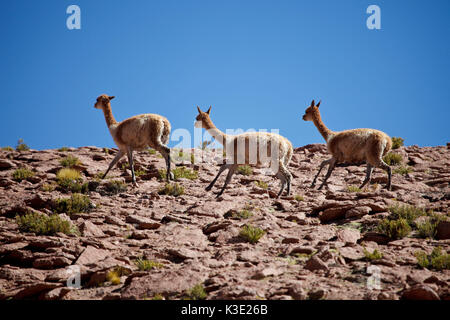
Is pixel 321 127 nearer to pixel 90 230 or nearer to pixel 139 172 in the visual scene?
pixel 139 172

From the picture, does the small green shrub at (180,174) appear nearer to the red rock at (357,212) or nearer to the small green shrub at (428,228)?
the red rock at (357,212)

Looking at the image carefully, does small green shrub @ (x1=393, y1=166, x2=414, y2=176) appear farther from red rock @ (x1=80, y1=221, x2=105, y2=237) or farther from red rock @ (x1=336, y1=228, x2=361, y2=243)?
red rock @ (x1=80, y1=221, x2=105, y2=237)

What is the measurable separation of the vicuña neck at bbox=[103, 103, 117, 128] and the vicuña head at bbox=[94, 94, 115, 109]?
16 cm

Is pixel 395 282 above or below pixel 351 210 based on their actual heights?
below

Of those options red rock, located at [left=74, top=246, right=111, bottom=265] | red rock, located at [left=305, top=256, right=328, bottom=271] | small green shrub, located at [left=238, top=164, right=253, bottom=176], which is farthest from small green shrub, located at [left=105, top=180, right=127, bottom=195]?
red rock, located at [left=305, top=256, right=328, bottom=271]

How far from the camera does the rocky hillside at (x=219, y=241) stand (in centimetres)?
554

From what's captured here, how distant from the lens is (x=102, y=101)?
14.3 m

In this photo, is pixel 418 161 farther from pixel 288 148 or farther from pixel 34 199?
pixel 34 199

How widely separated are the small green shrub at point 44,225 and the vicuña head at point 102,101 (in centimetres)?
684

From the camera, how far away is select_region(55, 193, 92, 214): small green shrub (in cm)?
938

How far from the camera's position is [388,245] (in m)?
7.21

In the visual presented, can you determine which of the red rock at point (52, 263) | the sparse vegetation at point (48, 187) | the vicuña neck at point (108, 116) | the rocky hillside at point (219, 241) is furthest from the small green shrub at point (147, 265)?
the vicuña neck at point (108, 116)
